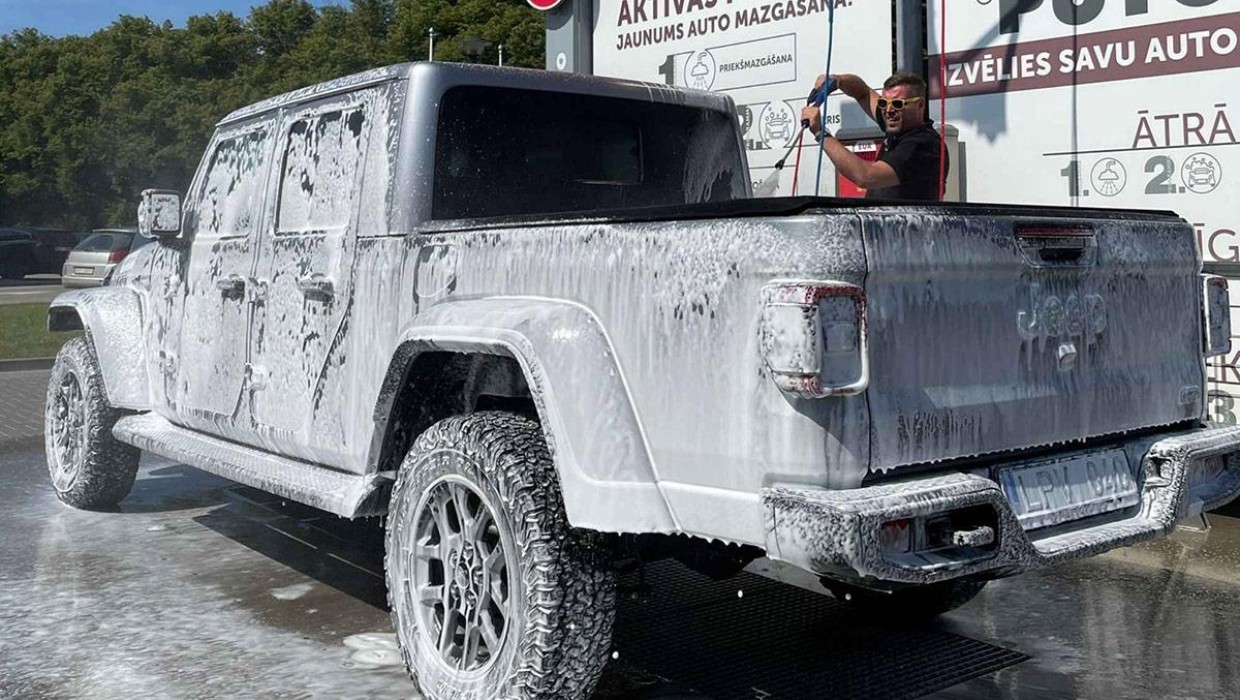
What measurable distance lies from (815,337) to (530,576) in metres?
1.02

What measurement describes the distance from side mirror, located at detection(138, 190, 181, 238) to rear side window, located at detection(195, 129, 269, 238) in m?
0.10

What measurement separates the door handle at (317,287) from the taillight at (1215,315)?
110 inches

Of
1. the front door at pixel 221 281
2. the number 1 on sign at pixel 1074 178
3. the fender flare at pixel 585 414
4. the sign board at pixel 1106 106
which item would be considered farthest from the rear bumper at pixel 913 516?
the number 1 on sign at pixel 1074 178

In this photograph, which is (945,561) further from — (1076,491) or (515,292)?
(515,292)

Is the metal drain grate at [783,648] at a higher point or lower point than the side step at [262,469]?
lower

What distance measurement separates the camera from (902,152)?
589 cm

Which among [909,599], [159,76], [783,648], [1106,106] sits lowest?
[783,648]

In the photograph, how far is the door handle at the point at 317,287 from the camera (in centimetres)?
449

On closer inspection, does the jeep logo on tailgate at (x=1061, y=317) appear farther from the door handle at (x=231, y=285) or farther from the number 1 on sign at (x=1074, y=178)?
the number 1 on sign at (x=1074, y=178)

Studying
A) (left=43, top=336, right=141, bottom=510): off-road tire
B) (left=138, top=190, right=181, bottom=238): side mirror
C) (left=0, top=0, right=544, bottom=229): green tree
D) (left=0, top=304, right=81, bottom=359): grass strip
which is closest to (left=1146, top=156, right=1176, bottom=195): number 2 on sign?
(left=138, top=190, right=181, bottom=238): side mirror

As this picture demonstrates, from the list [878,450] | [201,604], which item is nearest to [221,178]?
[201,604]

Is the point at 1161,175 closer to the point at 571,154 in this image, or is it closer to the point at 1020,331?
the point at 571,154

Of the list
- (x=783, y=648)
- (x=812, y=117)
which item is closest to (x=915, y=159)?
(x=812, y=117)

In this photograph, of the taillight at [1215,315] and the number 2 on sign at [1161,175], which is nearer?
the taillight at [1215,315]
